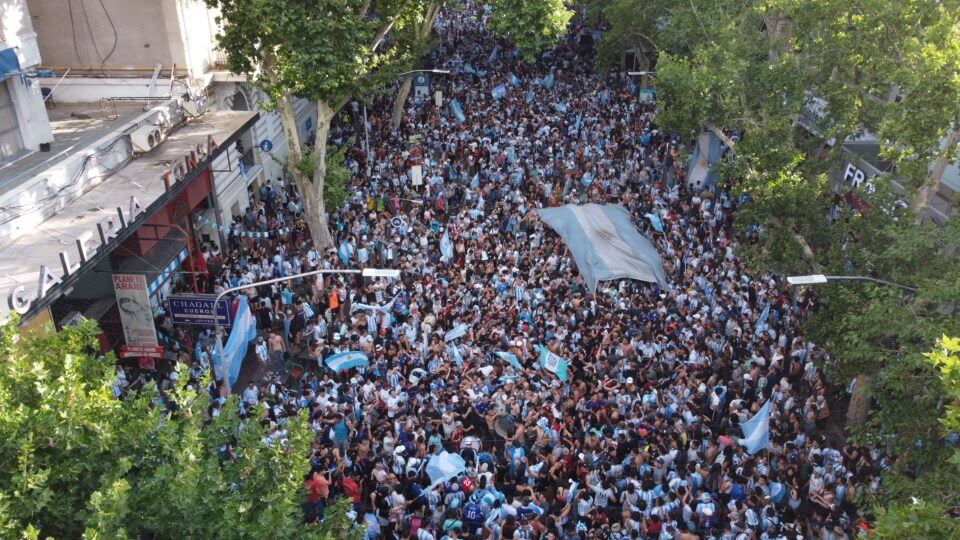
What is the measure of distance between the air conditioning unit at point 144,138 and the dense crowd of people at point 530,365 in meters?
3.79

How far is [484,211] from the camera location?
25312 mm

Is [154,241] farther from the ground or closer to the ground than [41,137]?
closer to the ground

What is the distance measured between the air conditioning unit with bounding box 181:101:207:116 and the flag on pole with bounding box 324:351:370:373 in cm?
991

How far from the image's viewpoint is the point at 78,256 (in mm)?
14727

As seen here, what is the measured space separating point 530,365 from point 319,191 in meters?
9.20

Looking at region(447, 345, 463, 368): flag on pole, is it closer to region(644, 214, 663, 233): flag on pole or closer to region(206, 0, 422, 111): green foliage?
region(206, 0, 422, 111): green foliage

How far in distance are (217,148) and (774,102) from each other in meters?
13.8

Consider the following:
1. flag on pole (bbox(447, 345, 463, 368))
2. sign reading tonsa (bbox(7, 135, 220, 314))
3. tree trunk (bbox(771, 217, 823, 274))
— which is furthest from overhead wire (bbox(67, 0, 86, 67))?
tree trunk (bbox(771, 217, 823, 274))

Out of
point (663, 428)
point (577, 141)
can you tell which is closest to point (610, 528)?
point (663, 428)

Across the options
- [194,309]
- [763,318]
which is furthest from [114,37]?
[763,318]

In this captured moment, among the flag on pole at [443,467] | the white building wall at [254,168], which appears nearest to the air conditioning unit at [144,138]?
the white building wall at [254,168]

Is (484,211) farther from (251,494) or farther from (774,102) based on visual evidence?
(251,494)

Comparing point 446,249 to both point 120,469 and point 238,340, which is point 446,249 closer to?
point 238,340

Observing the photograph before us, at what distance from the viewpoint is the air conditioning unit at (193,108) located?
72.1ft
